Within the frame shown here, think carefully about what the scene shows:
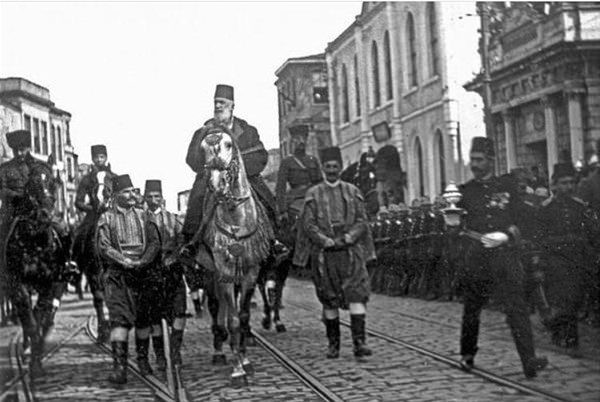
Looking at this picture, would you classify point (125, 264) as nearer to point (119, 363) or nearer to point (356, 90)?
point (119, 363)

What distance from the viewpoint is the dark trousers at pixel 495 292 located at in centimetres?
659

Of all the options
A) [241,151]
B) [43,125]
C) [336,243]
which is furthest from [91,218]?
[336,243]

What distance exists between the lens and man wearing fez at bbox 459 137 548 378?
20.7 feet

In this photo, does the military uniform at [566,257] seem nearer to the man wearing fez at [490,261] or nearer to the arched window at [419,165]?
the man wearing fez at [490,261]

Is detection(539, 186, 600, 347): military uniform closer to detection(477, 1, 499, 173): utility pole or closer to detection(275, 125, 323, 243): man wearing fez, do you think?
detection(477, 1, 499, 173): utility pole

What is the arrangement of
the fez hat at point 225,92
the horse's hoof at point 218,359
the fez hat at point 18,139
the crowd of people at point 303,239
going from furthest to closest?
1. the horse's hoof at point 218,359
2. the fez hat at point 225,92
3. the fez hat at point 18,139
4. the crowd of people at point 303,239

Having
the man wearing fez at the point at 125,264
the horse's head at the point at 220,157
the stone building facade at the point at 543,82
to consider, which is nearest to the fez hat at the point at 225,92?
the horse's head at the point at 220,157

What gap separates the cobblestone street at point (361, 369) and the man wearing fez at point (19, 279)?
26 centimetres

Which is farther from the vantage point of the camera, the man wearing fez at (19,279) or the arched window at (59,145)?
the arched window at (59,145)

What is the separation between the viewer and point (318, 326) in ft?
34.2

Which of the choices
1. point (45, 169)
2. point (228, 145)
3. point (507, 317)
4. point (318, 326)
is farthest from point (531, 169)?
point (318, 326)

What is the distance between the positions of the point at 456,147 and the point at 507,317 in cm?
113

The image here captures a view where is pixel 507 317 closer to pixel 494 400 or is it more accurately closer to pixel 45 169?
pixel 494 400

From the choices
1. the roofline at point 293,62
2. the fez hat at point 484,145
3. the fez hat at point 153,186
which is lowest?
the fez hat at point 153,186
